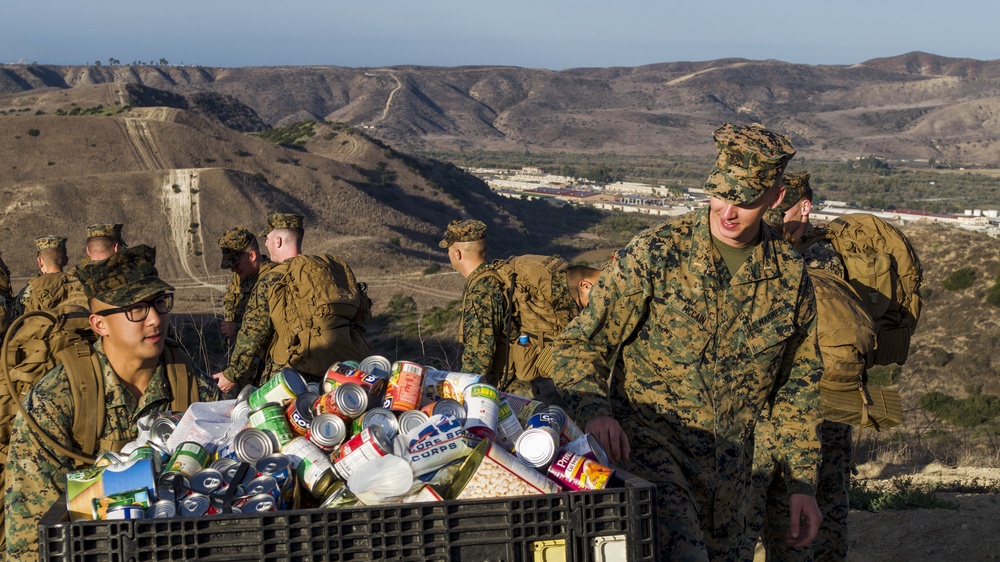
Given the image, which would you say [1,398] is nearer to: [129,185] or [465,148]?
[129,185]

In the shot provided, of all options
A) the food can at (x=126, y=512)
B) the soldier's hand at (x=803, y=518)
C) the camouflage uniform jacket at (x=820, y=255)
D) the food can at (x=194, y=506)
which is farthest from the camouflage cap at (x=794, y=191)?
the food can at (x=126, y=512)

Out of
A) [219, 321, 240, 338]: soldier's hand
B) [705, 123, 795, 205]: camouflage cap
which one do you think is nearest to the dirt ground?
[705, 123, 795, 205]: camouflage cap

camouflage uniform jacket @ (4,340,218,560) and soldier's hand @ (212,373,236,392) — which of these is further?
soldier's hand @ (212,373,236,392)

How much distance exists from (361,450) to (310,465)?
7.5 inches

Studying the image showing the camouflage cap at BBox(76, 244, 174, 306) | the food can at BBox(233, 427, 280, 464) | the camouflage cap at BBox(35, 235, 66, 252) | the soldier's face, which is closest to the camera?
the food can at BBox(233, 427, 280, 464)

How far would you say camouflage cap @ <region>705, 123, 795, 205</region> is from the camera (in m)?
3.81

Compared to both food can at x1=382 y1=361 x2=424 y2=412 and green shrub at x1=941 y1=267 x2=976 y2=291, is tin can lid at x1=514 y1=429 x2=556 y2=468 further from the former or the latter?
green shrub at x1=941 y1=267 x2=976 y2=291

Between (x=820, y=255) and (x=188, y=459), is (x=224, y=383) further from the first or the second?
(x=820, y=255)

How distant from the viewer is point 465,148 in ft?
536

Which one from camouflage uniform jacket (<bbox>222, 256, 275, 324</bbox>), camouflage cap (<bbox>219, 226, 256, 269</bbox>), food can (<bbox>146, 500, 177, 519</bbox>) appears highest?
food can (<bbox>146, 500, 177, 519</bbox>)

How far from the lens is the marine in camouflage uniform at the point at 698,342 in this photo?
12.8 ft

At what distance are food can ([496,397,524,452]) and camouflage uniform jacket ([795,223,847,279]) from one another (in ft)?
9.38

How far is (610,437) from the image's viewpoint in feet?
12.2

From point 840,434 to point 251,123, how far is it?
328ft
